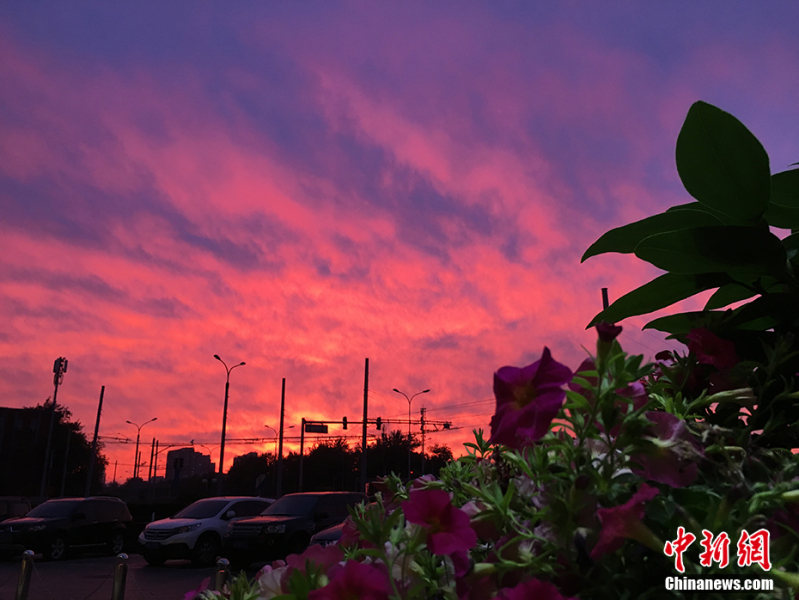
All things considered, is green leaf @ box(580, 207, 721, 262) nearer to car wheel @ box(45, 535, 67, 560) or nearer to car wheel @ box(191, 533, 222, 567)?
car wheel @ box(191, 533, 222, 567)

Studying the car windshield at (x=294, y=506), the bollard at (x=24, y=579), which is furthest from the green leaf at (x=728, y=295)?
the car windshield at (x=294, y=506)

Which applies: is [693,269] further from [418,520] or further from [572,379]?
[418,520]

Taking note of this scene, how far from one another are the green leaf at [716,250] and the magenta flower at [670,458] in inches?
17.3

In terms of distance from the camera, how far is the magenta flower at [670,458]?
27.8 inches

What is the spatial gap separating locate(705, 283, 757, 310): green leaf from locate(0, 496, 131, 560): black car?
2107 centimetres

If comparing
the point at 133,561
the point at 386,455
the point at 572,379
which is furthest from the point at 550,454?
the point at 386,455

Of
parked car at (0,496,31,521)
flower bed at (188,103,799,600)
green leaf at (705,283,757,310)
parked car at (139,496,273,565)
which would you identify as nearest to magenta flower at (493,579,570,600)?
flower bed at (188,103,799,600)

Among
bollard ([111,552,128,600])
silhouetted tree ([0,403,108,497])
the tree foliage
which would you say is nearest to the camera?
the tree foliage

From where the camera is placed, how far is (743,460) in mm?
809

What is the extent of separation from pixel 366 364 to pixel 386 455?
34171 mm

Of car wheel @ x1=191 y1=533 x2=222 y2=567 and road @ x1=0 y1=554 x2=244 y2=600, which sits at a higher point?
car wheel @ x1=191 y1=533 x2=222 y2=567

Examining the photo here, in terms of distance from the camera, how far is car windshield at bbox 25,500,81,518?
66.1ft

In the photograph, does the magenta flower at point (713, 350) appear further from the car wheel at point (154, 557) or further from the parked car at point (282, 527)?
the car wheel at point (154, 557)

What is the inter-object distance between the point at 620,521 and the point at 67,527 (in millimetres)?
22369
